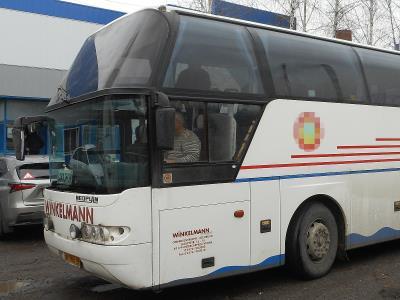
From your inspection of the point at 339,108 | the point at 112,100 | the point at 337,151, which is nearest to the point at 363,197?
the point at 337,151

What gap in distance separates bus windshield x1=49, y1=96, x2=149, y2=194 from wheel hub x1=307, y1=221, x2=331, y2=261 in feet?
8.40

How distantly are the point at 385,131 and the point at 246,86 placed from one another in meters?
2.80

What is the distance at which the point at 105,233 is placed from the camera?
518 centimetres

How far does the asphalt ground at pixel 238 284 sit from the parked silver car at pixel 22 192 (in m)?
1.49

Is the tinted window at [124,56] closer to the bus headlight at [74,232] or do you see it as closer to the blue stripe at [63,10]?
the bus headlight at [74,232]

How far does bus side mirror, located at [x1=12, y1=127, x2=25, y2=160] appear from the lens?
6.66m

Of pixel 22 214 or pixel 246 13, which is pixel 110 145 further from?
pixel 246 13

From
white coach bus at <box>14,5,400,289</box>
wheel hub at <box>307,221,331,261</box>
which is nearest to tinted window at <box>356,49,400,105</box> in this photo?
white coach bus at <box>14,5,400,289</box>

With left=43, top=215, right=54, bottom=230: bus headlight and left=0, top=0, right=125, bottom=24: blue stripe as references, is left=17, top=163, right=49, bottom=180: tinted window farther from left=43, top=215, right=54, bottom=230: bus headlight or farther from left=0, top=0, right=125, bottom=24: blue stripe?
left=0, top=0, right=125, bottom=24: blue stripe

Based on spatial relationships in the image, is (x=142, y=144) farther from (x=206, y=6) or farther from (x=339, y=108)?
(x=206, y=6)

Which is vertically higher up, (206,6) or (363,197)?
(206,6)

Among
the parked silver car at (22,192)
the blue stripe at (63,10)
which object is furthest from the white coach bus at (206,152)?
the blue stripe at (63,10)

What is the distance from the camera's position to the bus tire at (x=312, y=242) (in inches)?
257

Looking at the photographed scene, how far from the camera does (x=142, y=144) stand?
5242 millimetres
